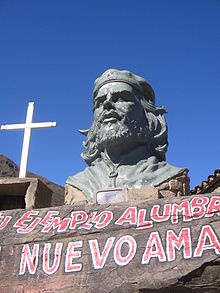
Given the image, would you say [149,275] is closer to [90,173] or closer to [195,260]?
[195,260]

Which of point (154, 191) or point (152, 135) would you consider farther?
point (152, 135)

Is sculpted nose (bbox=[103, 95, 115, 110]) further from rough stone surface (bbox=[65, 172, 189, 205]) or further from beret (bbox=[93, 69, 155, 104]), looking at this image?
rough stone surface (bbox=[65, 172, 189, 205])

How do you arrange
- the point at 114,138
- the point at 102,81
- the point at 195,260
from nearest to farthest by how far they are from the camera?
the point at 195,260, the point at 114,138, the point at 102,81

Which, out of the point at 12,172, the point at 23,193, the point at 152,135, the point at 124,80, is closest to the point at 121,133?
the point at 152,135

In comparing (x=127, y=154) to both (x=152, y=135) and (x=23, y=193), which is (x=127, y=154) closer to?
(x=152, y=135)

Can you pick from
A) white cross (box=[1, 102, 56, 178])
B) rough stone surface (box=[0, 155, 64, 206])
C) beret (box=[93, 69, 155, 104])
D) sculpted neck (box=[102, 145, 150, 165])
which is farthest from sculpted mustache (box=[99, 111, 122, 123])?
rough stone surface (box=[0, 155, 64, 206])

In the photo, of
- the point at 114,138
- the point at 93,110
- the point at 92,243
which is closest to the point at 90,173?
the point at 114,138

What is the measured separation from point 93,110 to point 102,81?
22.2 inches

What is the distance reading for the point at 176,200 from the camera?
3.63m

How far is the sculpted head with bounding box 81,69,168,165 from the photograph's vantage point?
564cm

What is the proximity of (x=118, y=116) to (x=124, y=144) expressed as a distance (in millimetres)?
435

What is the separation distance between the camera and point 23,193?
5.16m

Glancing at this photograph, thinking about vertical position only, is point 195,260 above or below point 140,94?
below

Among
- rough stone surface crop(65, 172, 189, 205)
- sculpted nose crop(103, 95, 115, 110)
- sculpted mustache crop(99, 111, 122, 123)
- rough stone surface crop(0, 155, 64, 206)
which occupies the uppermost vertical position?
rough stone surface crop(0, 155, 64, 206)
